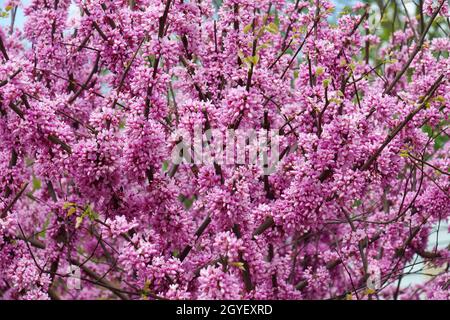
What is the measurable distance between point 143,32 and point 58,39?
1.15 m

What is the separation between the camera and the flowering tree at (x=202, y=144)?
453cm

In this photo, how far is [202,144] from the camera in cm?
467

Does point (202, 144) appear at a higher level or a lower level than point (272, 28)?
lower

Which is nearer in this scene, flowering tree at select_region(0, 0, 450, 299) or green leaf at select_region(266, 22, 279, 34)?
green leaf at select_region(266, 22, 279, 34)

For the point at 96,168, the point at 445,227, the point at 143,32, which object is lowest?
the point at 96,168

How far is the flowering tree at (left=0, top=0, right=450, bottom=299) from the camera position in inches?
178

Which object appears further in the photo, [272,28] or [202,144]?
[202,144]

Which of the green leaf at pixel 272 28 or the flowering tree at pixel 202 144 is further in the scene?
the flowering tree at pixel 202 144

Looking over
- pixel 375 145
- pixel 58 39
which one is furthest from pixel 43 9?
pixel 375 145

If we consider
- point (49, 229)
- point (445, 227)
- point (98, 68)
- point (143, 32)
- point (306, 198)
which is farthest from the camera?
point (445, 227)

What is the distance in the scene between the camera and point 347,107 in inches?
207
